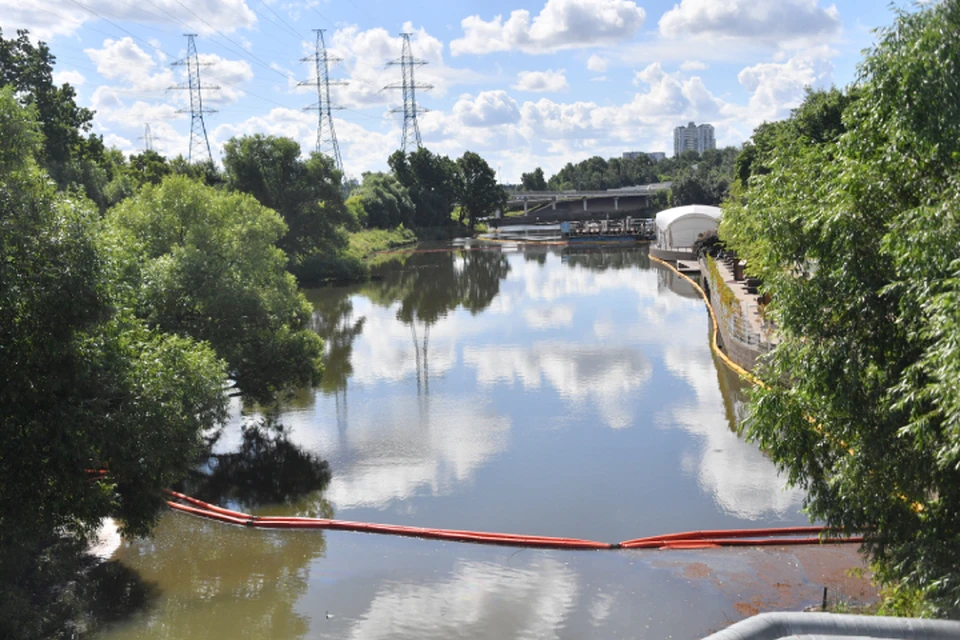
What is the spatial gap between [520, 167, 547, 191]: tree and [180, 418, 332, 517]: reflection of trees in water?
135130 millimetres

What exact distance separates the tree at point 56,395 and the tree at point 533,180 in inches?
5644

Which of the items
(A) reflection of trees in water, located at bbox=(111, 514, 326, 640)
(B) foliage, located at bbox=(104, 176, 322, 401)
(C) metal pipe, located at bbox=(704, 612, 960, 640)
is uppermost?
(B) foliage, located at bbox=(104, 176, 322, 401)

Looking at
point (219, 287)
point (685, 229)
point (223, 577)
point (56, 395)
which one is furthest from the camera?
point (685, 229)

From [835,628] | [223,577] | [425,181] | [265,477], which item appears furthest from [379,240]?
[835,628]

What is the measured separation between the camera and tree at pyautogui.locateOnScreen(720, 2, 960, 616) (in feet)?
27.0

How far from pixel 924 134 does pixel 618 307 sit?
33247mm

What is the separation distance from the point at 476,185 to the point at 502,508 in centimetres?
8929

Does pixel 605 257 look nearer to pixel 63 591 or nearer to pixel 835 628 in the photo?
pixel 63 591

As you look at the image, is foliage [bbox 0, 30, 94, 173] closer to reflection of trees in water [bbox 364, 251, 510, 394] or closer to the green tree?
the green tree

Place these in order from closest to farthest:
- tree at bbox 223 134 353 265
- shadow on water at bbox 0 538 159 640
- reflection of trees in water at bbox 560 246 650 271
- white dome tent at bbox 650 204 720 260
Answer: shadow on water at bbox 0 538 159 640
tree at bbox 223 134 353 265
white dome tent at bbox 650 204 720 260
reflection of trees in water at bbox 560 246 650 271

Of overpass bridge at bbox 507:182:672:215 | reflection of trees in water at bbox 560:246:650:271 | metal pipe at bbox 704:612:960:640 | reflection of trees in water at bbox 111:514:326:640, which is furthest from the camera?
overpass bridge at bbox 507:182:672:215

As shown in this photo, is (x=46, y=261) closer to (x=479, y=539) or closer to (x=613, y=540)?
(x=479, y=539)

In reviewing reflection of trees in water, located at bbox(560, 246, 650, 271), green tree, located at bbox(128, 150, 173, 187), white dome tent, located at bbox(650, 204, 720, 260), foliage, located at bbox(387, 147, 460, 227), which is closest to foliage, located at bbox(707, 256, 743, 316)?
white dome tent, located at bbox(650, 204, 720, 260)

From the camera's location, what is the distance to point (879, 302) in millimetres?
9375
